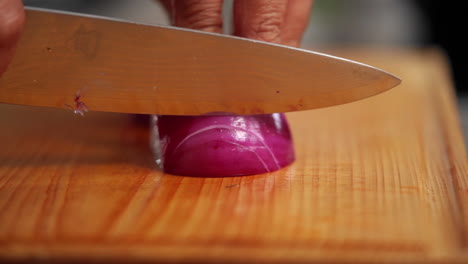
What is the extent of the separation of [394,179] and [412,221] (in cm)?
19

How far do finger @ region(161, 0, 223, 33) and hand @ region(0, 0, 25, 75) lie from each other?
1.02 feet

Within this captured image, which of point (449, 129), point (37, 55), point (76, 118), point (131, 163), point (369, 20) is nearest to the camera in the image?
point (37, 55)

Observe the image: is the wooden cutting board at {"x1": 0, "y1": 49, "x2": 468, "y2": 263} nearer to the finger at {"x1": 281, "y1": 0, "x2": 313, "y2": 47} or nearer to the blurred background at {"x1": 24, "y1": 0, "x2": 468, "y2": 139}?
the finger at {"x1": 281, "y1": 0, "x2": 313, "y2": 47}

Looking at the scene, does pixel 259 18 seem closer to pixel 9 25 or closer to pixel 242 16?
pixel 242 16

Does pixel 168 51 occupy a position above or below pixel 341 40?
below

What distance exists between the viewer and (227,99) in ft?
3.40

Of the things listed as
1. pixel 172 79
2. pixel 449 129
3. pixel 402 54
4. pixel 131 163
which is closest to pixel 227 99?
pixel 172 79

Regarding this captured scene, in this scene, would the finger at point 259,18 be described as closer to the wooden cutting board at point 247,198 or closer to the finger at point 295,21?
the finger at point 295,21

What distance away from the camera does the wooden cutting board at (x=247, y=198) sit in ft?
2.57

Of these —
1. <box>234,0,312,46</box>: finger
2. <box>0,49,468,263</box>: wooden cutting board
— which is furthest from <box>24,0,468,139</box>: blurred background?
<box>234,0,312,46</box>: finger

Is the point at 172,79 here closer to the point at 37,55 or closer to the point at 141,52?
the point at 141,52

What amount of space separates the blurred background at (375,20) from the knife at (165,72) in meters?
1.74

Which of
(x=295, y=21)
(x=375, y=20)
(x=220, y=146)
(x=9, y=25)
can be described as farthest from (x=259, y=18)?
(x=375, y=20)

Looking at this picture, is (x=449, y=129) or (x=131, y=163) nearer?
(x=131, y=163)
